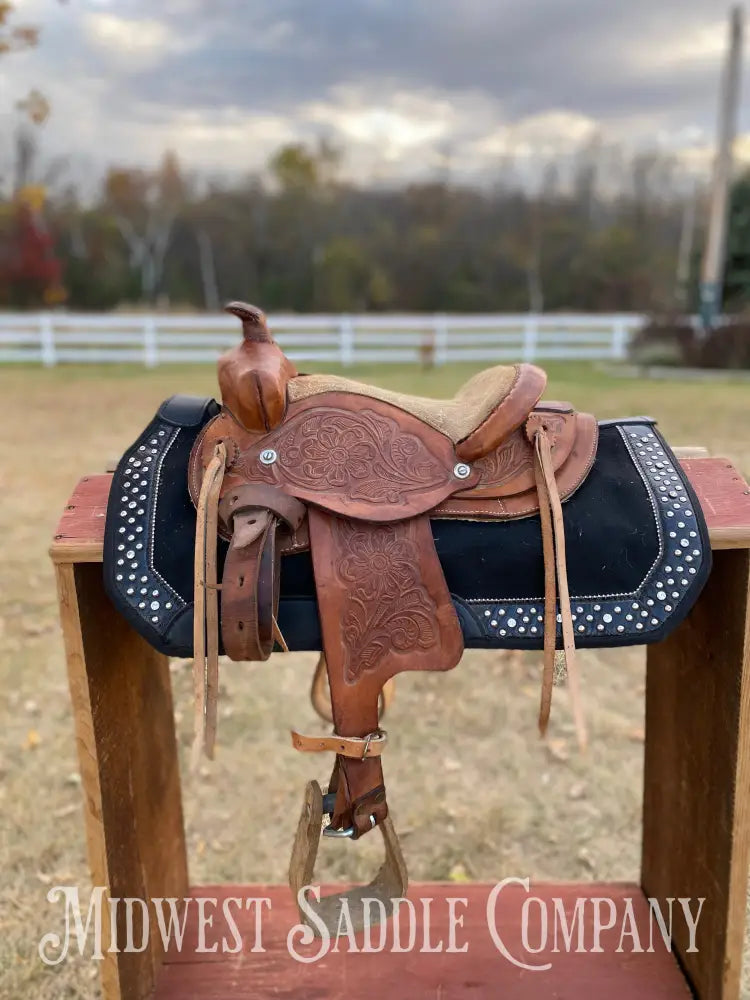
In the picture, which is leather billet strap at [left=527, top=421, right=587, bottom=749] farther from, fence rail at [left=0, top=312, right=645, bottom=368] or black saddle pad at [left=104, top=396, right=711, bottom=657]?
fence rail at [left=0, top=312, right=645, bottom=368]

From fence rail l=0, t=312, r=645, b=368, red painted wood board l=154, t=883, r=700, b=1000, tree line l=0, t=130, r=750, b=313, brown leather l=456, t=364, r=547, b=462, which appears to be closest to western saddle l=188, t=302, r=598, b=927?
brown leather l=456, t=364, r=547, b=462

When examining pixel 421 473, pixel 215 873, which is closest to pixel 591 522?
pixel 421 473

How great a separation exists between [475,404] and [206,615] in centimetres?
56

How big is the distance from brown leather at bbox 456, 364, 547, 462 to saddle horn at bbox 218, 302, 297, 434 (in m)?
0.30

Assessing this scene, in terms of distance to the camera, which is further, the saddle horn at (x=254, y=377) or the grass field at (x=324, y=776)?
the grass field at (x=324, y=776)

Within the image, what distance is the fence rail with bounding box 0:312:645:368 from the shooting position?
1083 cm

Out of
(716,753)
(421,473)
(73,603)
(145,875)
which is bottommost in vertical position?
(145,875)

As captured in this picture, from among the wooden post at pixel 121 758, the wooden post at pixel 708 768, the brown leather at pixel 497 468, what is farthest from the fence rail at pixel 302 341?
the brown leather at pixel 497 468

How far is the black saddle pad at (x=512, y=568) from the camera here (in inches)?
44.5

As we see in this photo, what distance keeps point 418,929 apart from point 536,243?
20679 mm

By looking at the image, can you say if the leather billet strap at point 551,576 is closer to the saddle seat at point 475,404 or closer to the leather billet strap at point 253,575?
the saddle seat at point 475,404

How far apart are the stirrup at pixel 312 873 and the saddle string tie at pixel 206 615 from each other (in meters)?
0.20

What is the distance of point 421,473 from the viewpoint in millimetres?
1155

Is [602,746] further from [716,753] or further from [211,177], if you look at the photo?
[211,177]
